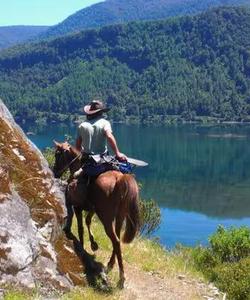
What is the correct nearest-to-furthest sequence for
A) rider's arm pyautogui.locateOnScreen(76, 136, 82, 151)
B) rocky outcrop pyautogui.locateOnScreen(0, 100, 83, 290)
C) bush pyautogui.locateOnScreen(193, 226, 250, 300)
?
rocky outcrop pyautogui.locateOnScreen(0, 100, 83, 290) → rider's arm pyautogui.locateOnScreen(76, 136, 82, 151) → bush pyautogui.locateOnScreen(193, 226, 250, 300)

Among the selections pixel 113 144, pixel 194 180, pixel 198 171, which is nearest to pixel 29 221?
pixel 113 144

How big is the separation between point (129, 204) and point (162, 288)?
7.55 feet

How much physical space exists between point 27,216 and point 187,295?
363 centimetres

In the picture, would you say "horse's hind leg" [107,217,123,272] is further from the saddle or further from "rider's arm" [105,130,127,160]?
"rider's arm" [105,130,127,160]

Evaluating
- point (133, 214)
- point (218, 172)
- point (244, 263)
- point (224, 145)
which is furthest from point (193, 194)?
point (133, 214)

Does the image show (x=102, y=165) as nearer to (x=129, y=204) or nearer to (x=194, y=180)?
(x=129, y=204)

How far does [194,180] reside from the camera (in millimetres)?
119938

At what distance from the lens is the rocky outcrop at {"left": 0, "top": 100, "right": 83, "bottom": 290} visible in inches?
330

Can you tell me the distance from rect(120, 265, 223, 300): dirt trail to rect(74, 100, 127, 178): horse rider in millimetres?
2210

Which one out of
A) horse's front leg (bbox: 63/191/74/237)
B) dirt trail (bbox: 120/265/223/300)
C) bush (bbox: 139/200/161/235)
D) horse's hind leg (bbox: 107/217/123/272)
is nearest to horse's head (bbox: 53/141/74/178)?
horse's front leg (bbox: 63/191/74/237)

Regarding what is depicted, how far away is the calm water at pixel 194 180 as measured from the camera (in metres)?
77.1

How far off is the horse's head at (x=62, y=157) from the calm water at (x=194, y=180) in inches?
1812

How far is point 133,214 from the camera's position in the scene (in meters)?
9.62

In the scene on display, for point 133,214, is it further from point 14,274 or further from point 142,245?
point 142,245
